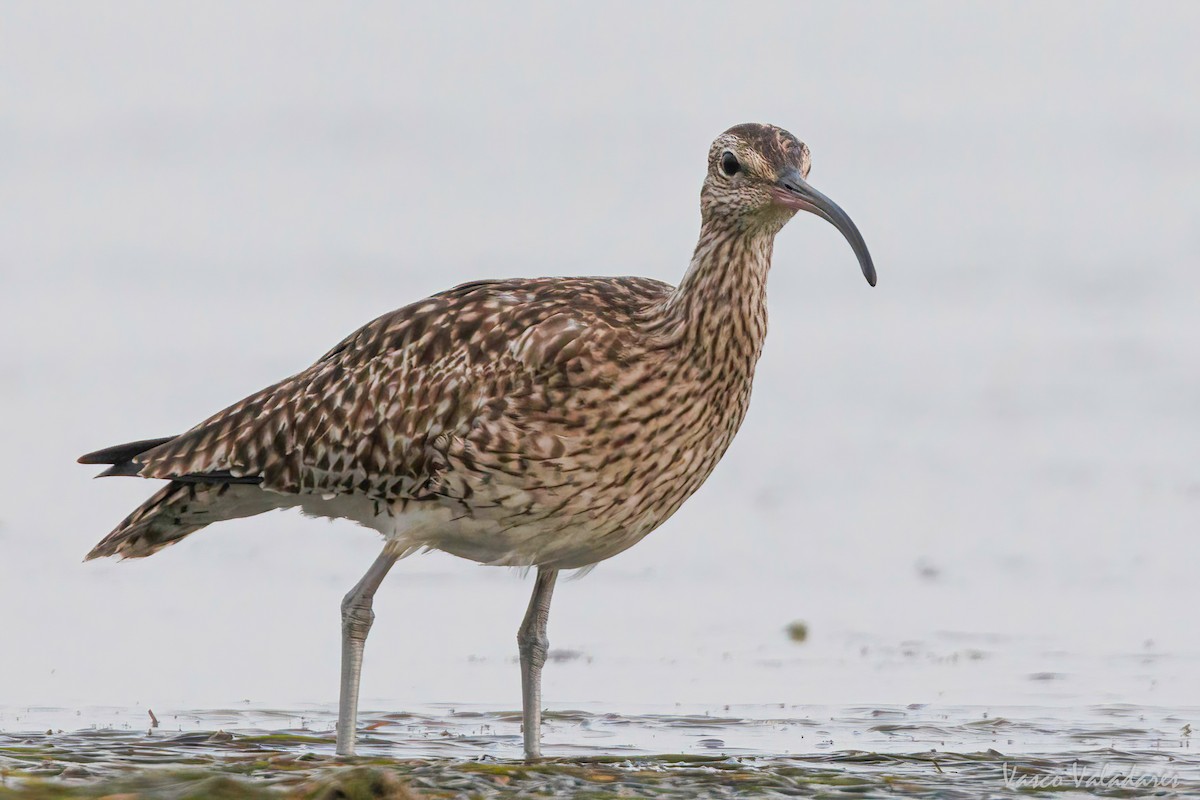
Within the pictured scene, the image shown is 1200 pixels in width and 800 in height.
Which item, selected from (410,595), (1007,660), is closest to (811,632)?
(1007,660)

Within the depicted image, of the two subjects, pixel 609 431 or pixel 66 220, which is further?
pixel 66 220

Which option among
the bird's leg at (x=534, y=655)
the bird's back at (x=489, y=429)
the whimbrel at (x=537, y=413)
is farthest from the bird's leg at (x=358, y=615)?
the bird's leg at (x=534, y=655)

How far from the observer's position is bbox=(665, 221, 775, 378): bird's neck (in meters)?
8.94

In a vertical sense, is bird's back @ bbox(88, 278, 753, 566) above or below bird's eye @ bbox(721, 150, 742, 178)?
below

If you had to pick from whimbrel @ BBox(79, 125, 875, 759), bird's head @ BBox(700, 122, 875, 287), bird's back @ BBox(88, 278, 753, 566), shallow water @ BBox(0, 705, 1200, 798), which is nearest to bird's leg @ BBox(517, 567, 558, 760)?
whimbrel @ BBox(79, 125, 875, 759)

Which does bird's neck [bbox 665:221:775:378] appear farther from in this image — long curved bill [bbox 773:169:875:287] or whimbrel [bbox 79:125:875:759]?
long curved bill [bbox 773:169:875:287]

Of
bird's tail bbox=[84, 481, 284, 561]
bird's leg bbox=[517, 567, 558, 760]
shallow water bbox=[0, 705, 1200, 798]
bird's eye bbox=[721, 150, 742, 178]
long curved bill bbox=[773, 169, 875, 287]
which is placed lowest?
shallow water bbox=[0, 705, 1200, 798]

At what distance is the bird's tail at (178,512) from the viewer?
9742 mm

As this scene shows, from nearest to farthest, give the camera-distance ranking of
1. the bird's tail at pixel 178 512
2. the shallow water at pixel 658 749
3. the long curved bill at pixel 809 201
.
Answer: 1. the shallow water at pixel 658 749
2. the long curved bill at pixel 809 201
3. the bird's tail at pixel 178 512

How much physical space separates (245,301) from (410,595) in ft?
36.2

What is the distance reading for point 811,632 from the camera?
11609mm

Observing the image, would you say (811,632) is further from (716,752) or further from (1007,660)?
(716,752)

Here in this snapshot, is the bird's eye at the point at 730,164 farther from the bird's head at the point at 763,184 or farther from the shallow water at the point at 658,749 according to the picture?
the shallow water at the point at 658,749

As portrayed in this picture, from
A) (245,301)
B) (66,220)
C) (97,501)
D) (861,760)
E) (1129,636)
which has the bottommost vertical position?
Answer: (861,760)
